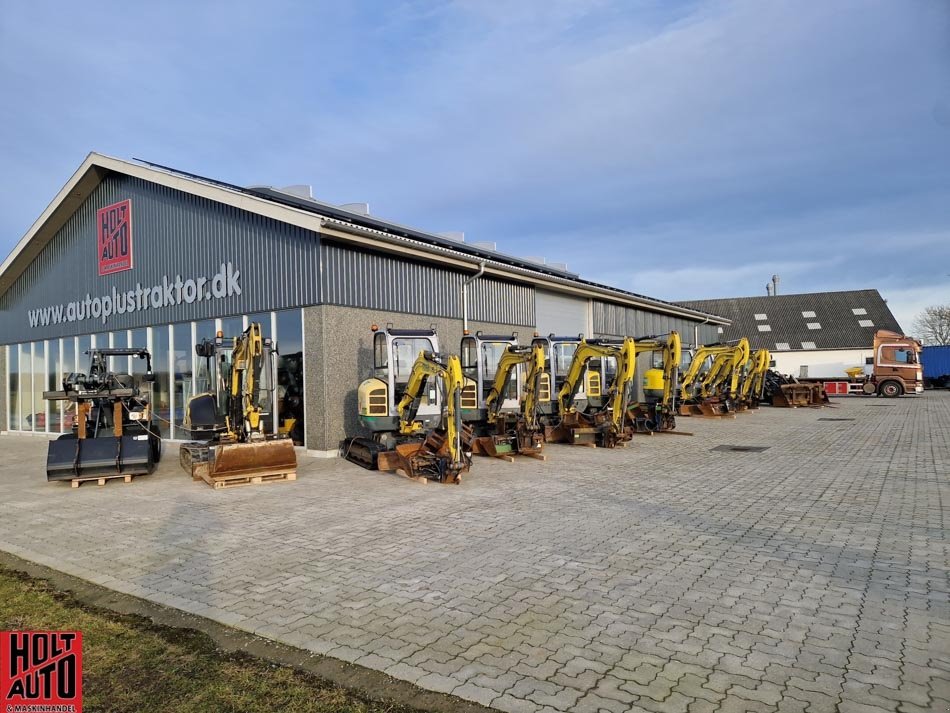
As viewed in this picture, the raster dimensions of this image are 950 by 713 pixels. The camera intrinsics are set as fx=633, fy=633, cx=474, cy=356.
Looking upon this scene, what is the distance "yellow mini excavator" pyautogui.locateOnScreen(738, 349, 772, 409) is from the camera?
23734 mm

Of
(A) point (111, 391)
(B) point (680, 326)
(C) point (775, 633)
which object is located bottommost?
(C) point (775, 633)

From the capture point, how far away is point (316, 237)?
13258 millimetres

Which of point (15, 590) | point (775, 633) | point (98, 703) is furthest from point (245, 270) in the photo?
point (775, 633)

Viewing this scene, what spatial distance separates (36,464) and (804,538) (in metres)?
14.9

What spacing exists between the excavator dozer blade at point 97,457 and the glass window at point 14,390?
47.1ft

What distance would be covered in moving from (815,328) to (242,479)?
4722 centimetres

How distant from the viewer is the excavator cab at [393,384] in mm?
11930

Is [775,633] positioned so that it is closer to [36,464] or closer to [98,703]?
[98,703]

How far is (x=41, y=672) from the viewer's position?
362 centimetres

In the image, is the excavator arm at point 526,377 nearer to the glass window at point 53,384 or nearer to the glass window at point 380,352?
the glass window at point 380,352

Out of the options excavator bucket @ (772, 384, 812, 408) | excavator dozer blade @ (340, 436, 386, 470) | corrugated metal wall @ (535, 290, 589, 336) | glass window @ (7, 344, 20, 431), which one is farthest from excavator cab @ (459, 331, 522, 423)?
glass window @ (7, 344, 20, 431)

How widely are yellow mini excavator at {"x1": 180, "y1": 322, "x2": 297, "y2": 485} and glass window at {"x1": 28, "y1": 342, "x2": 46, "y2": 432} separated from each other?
1143 cm

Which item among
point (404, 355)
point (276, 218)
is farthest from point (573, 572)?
point (276, 218)

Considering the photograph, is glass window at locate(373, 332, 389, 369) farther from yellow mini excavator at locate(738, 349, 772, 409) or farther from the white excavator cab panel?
yellow mini excavator at locate(738, 349, 772, 409)
